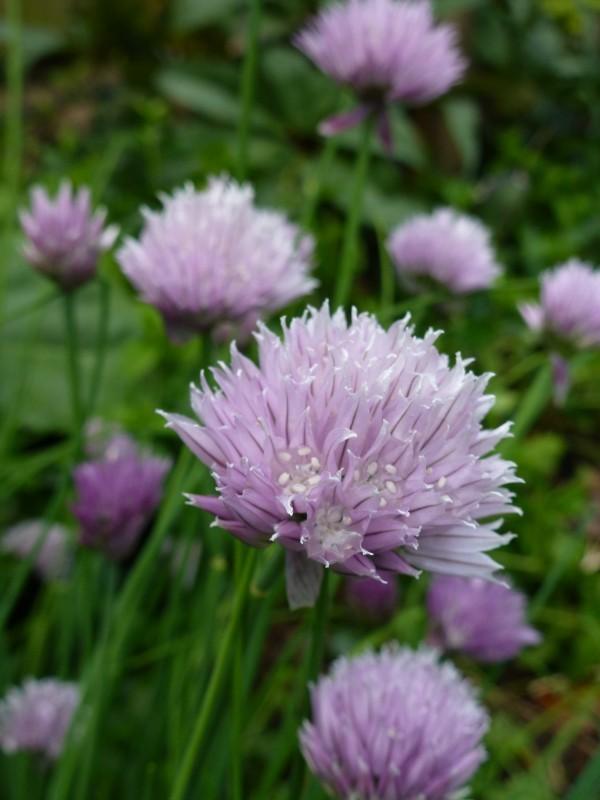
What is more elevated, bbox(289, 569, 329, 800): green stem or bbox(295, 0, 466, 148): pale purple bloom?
bbox(295, 0, 466, 148): pale purple bloom

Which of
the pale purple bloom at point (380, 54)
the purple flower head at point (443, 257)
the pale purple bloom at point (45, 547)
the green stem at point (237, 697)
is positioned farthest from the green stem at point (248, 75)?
the pale purple bloom at point (45, 547)

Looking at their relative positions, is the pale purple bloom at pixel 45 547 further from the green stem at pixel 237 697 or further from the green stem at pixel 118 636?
the green stem at pixel 237 697

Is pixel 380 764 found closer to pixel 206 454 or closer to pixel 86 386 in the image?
pixel 206 454

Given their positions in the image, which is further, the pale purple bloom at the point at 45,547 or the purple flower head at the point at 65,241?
the pale purple bloom at the point at 45,547

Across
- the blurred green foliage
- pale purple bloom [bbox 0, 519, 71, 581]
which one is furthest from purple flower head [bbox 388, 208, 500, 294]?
pale purple bloom [bbox 0, 519, 71, 581]

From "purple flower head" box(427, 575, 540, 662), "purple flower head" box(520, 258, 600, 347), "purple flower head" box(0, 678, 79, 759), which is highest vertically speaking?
"purple flower head" box(520, 258, 600, 347)

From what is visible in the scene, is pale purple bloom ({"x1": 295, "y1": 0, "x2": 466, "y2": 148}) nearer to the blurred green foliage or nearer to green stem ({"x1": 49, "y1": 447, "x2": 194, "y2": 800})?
the blurred green foliage
